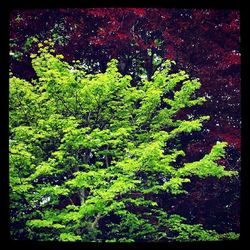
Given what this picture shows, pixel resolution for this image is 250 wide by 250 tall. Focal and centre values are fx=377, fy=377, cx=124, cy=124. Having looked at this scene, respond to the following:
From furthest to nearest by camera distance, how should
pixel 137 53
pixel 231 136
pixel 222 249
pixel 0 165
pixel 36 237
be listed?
pixel 137 53 → pixel 231 136 → pixel 36 237 → pixel 222 249 → pixel 0 165

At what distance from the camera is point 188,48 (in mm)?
7672

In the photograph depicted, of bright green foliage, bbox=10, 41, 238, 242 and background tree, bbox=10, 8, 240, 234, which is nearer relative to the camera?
bright green foliage, bbox=10, 41, 238, 242

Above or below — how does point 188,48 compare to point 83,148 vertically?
above

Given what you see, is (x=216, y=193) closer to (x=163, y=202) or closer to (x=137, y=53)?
(x=163, y=202)

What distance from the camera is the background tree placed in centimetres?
720

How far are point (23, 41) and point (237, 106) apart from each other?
4.56 m

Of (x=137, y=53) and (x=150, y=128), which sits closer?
(x=150, y=128)

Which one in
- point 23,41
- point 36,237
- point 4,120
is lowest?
point 36,237

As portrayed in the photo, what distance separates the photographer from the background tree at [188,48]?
7.20 m

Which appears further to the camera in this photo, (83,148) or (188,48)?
(188,48)

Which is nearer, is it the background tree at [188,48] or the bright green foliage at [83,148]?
the bright green foliage at [83,148]

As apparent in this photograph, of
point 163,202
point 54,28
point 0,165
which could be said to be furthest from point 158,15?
point 0,165

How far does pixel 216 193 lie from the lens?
8234 millimetres

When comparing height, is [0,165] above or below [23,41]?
below
